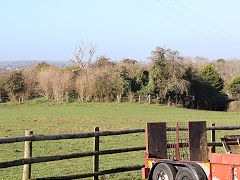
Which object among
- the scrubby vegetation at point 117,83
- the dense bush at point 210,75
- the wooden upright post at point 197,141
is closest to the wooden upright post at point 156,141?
the wooden upright post at point 197,141

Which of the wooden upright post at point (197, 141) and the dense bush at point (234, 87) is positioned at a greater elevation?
the dense bush at point (234, 87)

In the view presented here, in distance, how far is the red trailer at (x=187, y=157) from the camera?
24.7ft

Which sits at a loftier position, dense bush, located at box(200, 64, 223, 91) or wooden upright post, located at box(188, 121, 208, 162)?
dense bush, located at box(200, 64, 223, 91)

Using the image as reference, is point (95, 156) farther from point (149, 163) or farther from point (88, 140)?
point (88, 140)

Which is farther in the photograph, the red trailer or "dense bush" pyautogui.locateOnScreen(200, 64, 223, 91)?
"dense bush" pyautogui.locateOnScreen(200, 64, 223, 91)

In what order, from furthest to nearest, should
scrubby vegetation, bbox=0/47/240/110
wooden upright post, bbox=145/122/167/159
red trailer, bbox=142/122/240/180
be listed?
scrubby vegetation, bbox=0/47/240/110 → wooden upright post, bbox=145/122/167/159 → red trailer, bbox=142/122/240/180

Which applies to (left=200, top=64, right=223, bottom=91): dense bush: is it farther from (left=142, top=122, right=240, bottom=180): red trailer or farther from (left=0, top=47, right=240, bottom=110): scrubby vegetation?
(left=142, top=122, right=240, bottom=180): red trailer

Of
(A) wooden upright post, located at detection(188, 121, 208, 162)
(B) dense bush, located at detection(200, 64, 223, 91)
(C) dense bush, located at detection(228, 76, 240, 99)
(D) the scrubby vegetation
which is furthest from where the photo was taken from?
(C) dense bush, located at detection(228, 76, 240, 99)

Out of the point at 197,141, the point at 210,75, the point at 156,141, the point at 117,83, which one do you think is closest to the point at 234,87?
the point at 210,75

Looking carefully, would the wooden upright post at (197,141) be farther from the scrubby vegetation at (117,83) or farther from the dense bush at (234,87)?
the dense bush at (234,87)

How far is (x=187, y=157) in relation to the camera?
930 centimetres

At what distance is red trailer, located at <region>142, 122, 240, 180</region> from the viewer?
297 inches

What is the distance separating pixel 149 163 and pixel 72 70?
51.6 meters

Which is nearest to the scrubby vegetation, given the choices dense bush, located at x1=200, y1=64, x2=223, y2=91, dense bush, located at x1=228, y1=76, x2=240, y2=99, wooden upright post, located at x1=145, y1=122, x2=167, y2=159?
dense bush, located at x1=200, y1=64, x2=223, y2=91
